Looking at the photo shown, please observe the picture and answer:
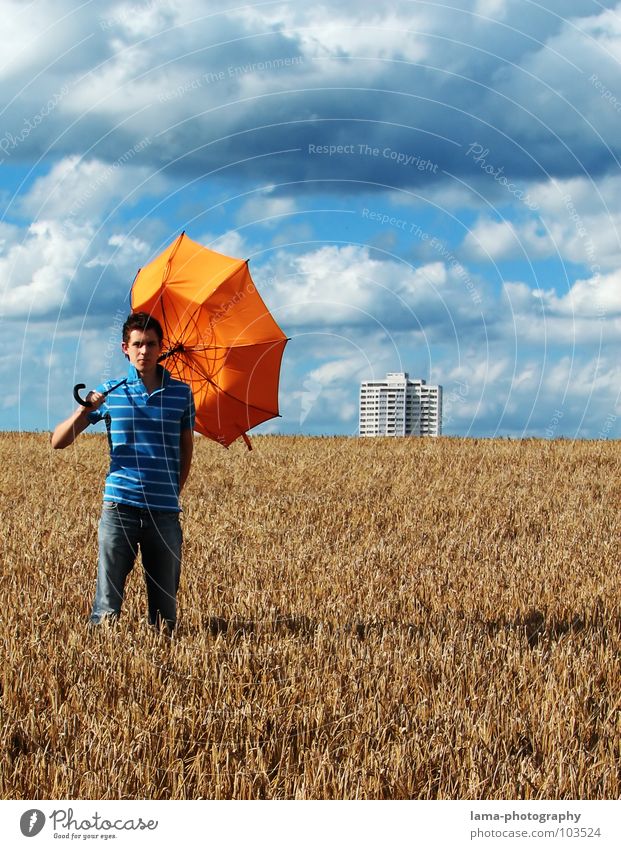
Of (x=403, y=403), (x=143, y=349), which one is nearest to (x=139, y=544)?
(x=143, y=349)

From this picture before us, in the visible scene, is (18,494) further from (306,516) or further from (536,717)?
(536,717)

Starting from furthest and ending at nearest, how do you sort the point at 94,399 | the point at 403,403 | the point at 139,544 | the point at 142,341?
the point at 403,403
the point at 139,544
the point at 142,341
the point at 94,399

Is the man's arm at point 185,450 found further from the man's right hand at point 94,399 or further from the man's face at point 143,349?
the man's right hand at point 94,399

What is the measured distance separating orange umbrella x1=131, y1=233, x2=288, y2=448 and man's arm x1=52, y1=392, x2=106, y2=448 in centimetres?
100

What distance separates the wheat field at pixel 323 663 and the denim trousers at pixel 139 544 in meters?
0.37

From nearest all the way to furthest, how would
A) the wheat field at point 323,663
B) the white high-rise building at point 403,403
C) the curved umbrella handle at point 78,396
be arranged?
1. the wheat field at point 323,663
2. the curved umbrella handle at point 78,396
3. the white high-rise building at point 403,403

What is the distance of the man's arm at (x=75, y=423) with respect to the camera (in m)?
6.26

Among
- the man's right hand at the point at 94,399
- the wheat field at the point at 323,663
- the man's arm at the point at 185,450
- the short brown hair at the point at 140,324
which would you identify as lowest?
the wheat field at the point at 323,663

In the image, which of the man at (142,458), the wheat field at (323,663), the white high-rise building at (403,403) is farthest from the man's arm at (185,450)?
the white high-rise building at (403,403)

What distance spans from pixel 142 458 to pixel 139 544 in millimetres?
686

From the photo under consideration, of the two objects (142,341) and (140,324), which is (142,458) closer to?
(142,341)

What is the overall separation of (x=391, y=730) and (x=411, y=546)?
6111mm

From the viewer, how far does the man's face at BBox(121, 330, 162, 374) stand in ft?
21.2

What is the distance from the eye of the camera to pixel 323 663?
6.34 metres
